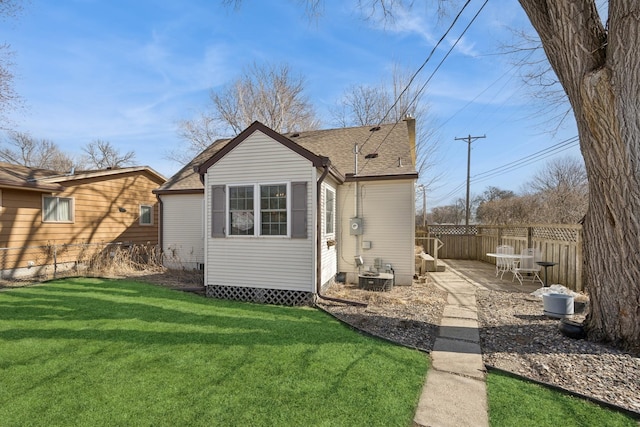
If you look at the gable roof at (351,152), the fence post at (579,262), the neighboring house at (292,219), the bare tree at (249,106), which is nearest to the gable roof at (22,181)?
the gable roof at (351,152)

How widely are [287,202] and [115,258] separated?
25.6 ft

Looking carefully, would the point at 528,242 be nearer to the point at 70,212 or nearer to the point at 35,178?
the point at 70,212

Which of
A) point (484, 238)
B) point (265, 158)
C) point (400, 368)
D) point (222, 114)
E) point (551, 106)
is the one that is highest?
point (222, 114)

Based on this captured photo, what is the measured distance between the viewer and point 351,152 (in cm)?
1016

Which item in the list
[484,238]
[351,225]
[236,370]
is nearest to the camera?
[236,370]

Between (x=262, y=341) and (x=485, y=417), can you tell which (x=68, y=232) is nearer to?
(x=262, y=341)

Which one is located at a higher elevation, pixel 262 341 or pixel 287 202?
pixel 287 202

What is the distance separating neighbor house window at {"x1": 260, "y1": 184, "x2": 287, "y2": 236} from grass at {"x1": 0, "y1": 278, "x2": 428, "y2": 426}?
1.97 m

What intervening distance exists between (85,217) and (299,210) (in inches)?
374

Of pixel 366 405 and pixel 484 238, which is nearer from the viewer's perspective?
pixel 366 405

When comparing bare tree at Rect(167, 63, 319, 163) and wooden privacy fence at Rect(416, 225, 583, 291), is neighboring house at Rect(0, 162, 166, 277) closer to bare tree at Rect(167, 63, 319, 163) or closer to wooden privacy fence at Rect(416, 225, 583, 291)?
bare tree at Rect(167, 63, 319, 163)

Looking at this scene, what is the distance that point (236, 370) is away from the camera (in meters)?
3.45

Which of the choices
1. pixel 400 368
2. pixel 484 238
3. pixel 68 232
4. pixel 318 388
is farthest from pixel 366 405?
pixel 484 238

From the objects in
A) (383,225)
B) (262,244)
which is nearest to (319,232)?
(262,244)
